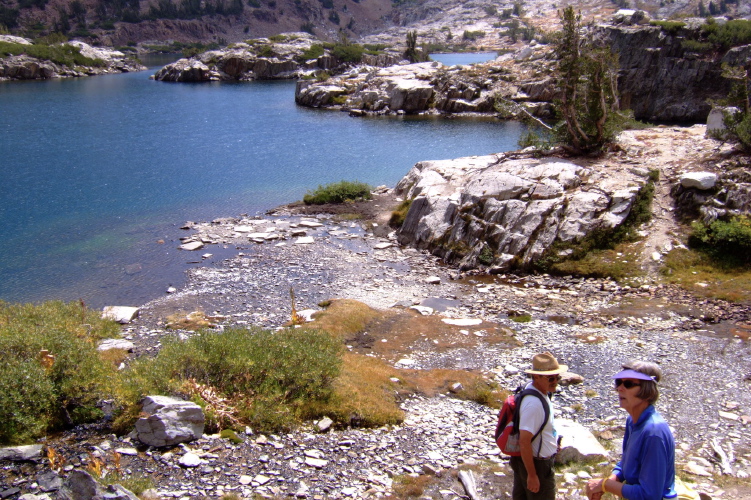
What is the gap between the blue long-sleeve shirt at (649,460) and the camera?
5.86 meters

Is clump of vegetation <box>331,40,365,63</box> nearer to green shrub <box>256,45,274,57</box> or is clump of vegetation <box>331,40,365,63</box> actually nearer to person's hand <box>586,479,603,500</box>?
green shrub <box>256,45,274,57</box>

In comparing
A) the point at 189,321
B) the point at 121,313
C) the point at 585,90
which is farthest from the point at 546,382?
the point at 585,90

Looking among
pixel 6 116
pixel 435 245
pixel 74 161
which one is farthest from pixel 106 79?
pixel 435 245

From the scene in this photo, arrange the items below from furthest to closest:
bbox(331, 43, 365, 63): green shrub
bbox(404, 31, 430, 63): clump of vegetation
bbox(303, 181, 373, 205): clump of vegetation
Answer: bbox(331, 43, 365, 63): green shrub
bbox(404, 31, 430, 63): clump of vegetation
bbox(303, 181, 373, 205): clump of vegetation

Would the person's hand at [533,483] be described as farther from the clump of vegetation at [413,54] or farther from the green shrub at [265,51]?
the green shrub at [265,51]

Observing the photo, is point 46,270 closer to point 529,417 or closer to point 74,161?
point 74,161

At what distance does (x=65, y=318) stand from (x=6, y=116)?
62.8 meters

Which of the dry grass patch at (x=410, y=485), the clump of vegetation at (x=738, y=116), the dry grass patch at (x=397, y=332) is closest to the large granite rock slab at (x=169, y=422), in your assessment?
the dry grass patch at (x=410, y=485)

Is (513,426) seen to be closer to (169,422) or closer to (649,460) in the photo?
(649,460)

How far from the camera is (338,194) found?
38438mm

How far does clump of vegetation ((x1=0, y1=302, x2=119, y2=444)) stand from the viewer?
10.3 m

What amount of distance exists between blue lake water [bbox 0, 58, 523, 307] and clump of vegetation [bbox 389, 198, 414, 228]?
30.4 feet

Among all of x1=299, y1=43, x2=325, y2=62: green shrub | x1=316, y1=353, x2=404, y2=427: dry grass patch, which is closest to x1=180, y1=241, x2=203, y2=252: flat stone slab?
x1=316, y1=353, x2=404, y2=427: dry grass patch

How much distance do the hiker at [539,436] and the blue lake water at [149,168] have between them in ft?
68.0
